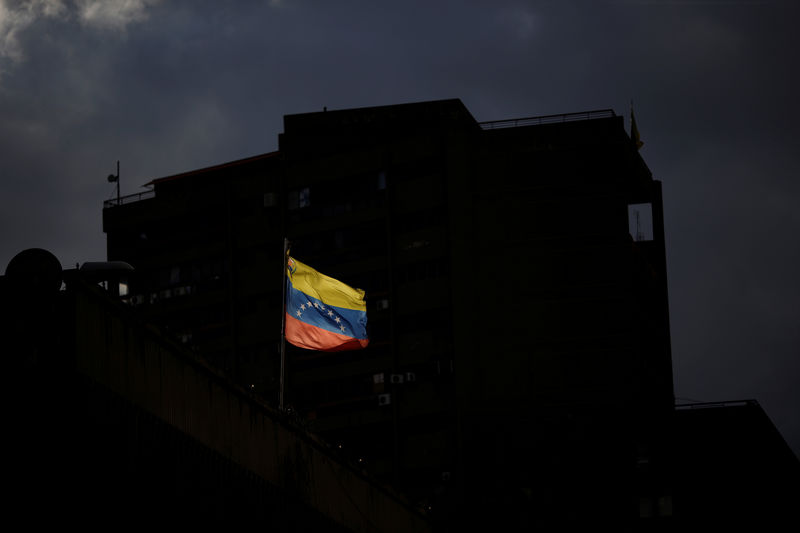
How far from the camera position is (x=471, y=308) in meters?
85.2

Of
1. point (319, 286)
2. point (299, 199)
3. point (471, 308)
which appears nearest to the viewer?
point (319, 286)

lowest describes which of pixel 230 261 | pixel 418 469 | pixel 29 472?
pixel 418 469

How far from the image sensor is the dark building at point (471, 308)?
75500mm

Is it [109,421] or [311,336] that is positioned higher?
[311,336]

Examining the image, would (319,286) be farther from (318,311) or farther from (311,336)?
(311,336)

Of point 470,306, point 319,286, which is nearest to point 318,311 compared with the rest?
point 319,286

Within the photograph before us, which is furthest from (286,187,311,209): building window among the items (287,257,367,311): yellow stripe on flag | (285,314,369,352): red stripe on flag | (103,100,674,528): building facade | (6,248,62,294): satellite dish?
(6,248,62,294): satellite dish

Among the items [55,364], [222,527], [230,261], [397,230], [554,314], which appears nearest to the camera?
[55,364]

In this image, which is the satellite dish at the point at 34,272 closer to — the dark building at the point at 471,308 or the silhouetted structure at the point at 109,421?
the silhouetted structure at the point at 109,421

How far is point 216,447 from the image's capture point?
3014 cm

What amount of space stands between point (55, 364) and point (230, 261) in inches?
2847

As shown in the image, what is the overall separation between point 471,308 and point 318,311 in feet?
154

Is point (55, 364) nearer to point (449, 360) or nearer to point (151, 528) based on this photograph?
point (151, 528)

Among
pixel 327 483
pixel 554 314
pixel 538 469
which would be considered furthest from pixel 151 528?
pixel 554 314
